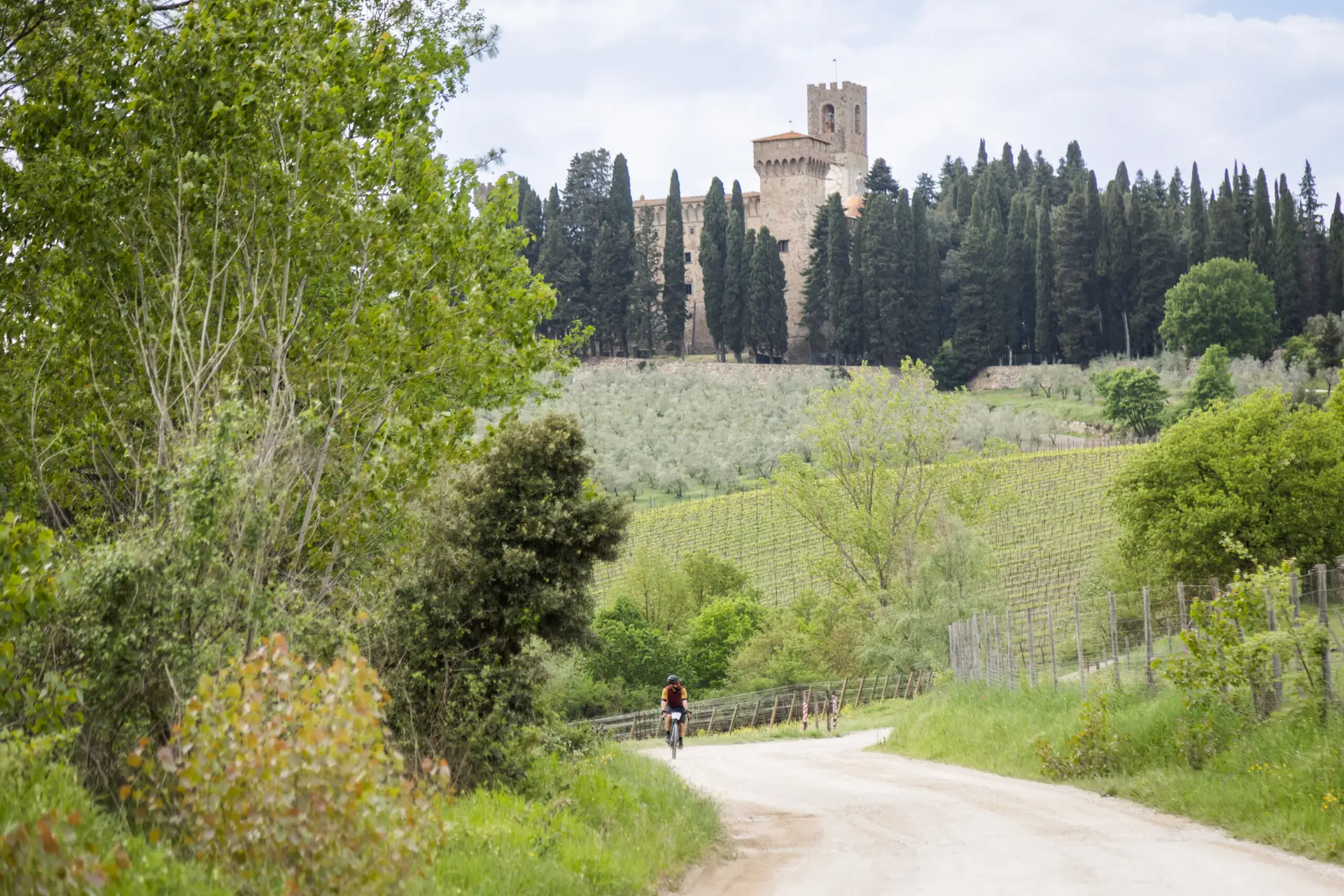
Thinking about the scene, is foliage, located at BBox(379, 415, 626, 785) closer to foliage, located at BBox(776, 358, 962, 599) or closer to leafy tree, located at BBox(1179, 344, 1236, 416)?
foliage, located at BBox(776, 358, 962, 599)

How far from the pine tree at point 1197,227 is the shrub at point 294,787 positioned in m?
101

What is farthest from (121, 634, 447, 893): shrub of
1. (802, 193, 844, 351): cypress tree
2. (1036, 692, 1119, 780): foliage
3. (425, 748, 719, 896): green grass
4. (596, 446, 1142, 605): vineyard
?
(802, 193, 844, 351): cypress tree

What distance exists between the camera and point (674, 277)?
Result: 108m

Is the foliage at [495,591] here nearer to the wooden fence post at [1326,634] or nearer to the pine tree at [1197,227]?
Result: the wooden fence post at [1326,634]

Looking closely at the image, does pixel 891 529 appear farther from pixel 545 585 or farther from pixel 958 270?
pixel 958 270

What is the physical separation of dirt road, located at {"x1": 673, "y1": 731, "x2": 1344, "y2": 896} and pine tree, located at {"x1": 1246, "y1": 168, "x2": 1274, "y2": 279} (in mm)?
89177

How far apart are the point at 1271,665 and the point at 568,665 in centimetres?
3048

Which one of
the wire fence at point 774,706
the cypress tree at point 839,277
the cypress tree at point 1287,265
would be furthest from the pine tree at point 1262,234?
the wire fence at point 774,706

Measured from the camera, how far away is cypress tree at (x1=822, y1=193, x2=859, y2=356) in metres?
104

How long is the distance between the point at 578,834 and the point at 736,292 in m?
96.1

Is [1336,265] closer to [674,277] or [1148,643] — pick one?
[674,277]

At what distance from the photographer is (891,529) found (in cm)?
4591

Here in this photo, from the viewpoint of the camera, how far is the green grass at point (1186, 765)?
9.16m

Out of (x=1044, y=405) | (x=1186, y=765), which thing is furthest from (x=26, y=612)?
(x=1044, y=405)
